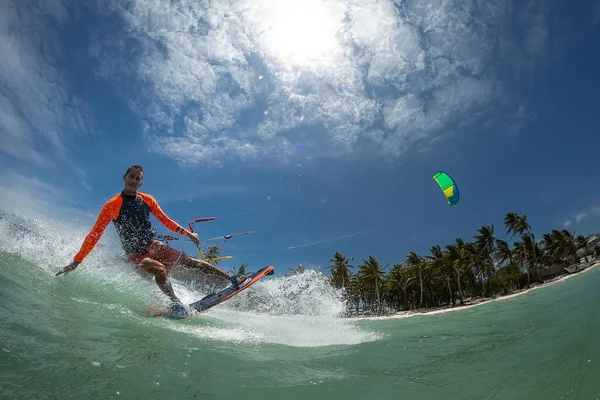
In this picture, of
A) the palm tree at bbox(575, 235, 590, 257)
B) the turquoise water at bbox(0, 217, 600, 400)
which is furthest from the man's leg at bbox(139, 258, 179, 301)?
the palm tree at bbox(575, 235, 590, 257)

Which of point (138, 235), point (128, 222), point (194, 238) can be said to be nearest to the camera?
point (128, 222)

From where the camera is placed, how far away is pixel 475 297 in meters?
51.4

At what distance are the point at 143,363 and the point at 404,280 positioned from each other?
2154 inches

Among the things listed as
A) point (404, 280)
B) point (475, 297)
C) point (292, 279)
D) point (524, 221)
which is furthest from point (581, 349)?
point (524, 221)

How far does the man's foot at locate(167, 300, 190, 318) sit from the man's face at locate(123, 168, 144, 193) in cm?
266

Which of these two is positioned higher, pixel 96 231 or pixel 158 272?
pixel 96 231

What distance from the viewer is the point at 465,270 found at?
49688 mm

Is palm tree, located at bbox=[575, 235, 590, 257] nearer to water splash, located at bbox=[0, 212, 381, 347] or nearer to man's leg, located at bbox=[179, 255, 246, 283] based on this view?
water splash, located at bbox=[0, 212, 381, 347]

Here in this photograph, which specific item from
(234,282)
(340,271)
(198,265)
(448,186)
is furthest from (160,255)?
(340,271)

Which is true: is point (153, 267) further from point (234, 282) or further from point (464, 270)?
point (464, 270)

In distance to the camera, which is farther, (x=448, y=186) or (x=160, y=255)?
(x=448, y=186)

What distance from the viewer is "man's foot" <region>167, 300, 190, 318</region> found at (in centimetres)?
634

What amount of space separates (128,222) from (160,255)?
1.01m

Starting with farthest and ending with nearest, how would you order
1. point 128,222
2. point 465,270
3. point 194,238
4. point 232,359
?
point 465,270 < point 194,238 < point 128,222 < point 232,359
